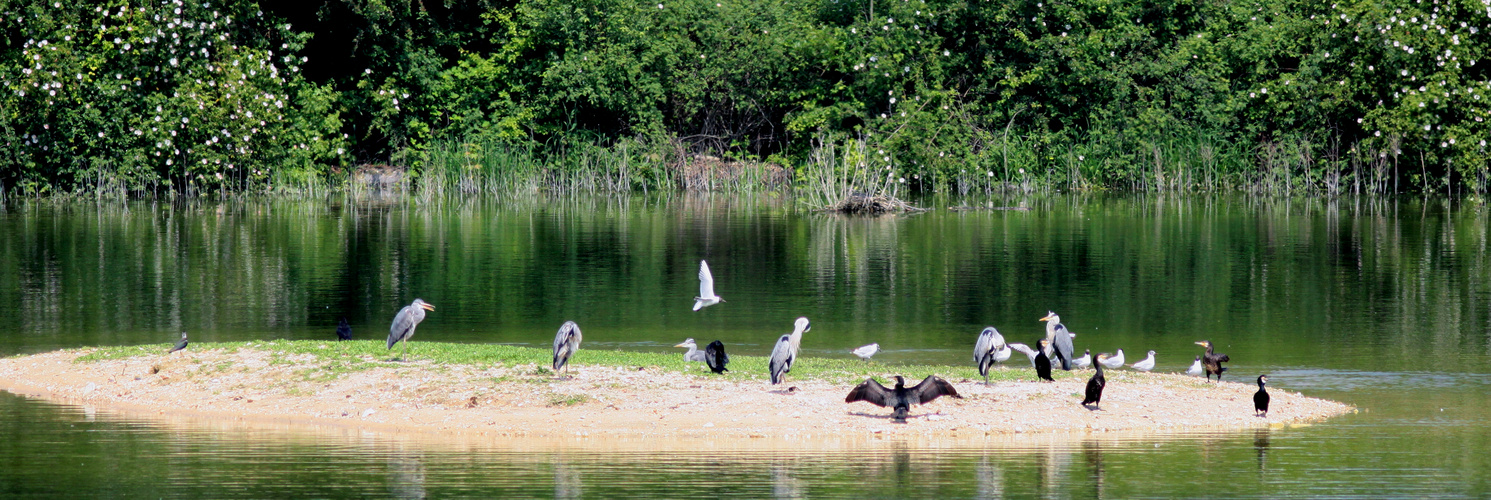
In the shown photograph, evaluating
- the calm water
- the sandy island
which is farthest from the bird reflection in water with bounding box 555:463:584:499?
the sandy island

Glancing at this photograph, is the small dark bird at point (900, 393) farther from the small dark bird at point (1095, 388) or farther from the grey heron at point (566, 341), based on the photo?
the grey heron at point (566, 341)

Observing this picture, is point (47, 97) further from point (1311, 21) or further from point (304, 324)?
point (1311, 21)

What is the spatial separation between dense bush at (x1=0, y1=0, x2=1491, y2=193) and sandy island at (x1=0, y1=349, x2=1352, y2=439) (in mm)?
32186

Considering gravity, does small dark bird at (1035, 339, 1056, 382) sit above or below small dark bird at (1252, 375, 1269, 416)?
above

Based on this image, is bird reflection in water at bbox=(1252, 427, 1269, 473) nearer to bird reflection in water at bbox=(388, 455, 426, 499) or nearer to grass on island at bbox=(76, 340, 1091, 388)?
grass on island at bbox=(76, 340, 1091, 388)

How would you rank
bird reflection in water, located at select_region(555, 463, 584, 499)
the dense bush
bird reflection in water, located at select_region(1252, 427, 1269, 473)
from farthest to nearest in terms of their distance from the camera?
the dense bush, bird reflection in water, located at select_region(1252, 427, 1269, 473), bird reflection in water, located at select_region(555, 463, 584, 499)

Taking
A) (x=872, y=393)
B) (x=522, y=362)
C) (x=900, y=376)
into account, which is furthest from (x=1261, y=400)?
(x=522, y=362)

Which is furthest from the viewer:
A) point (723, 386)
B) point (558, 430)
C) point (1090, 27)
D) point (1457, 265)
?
point (1090, 27)

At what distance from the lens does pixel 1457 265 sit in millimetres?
31094

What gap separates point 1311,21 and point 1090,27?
7594mm

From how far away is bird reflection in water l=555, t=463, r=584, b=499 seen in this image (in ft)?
41.1

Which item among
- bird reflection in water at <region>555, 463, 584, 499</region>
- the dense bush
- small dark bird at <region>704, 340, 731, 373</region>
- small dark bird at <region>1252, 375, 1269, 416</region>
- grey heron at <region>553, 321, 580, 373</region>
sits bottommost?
bird reflection in water at <region>555, 463, 584, 499</region>

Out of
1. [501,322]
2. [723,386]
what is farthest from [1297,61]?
[723,386]

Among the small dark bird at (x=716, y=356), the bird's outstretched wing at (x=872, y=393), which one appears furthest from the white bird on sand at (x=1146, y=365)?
the small dark bird at (x=716, y=356)
